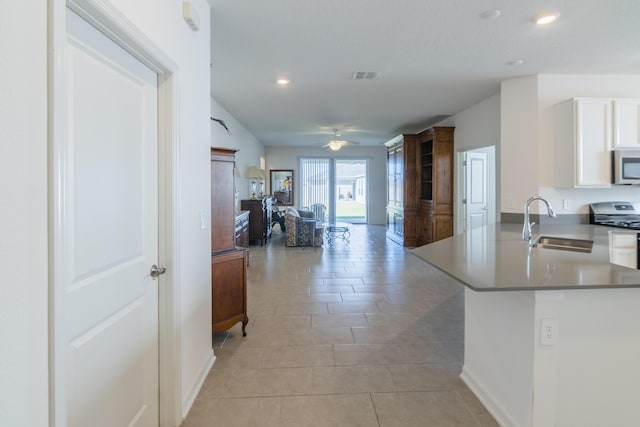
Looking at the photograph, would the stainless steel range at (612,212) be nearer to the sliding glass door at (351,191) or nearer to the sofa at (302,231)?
the sofa at (302,231)

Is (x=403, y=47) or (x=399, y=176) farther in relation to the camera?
(x=399, y=176)

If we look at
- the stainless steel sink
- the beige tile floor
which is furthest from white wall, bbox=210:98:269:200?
the stainless steel sink

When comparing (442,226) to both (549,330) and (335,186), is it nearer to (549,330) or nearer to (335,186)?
(335,186)

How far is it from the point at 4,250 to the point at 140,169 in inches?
37.8

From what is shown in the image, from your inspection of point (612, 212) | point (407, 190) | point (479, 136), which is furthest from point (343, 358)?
point (407, 190)

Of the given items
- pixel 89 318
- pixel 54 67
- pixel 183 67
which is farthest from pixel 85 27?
pixel 89 318

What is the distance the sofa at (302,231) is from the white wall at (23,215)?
22.4ft

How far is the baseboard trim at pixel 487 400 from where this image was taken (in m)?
1.94

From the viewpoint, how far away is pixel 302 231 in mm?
7832

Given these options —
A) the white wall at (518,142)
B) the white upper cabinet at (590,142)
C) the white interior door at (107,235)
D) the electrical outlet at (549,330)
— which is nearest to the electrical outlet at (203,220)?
the white interior door at (107,235)

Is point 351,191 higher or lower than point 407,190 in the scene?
higher

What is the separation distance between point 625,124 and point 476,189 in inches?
115

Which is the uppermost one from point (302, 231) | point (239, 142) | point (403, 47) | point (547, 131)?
point (403, 47)

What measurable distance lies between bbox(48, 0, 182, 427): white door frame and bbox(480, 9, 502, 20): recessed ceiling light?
2410 millimetres
